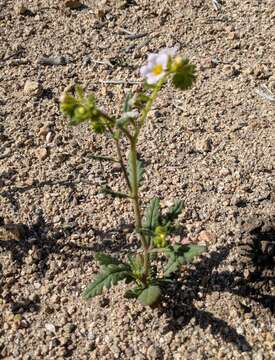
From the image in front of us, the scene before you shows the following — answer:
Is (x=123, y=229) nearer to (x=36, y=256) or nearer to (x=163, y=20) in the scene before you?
(x=36, y=256)

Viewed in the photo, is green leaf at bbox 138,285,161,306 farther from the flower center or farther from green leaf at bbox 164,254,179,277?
the flower center

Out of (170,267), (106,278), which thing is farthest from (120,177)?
(106,278)

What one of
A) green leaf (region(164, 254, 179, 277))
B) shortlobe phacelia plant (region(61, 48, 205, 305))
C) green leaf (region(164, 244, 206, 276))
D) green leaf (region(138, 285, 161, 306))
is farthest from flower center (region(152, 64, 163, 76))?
green leaf (region(138, 285, 161, 306))

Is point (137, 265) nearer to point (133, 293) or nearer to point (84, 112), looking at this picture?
point (133, 293)

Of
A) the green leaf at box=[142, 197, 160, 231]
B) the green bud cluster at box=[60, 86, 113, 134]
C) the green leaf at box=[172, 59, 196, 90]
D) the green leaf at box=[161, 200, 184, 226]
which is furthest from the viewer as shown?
the green leaf at box=[142, 197, 160, 231]

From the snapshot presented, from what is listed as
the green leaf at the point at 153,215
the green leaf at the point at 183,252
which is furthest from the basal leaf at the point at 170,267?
the green leaf at the point at 153,215

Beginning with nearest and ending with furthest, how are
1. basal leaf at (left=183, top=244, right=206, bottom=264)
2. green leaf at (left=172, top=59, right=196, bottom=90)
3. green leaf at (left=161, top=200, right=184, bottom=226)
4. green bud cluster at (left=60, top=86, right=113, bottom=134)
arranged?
green bud cluster at (left=60, top=86, right=113, bottom=134)
green leaf at (left=172, top=59, right=196, bottom=90)
basal leaf at (left=183, top=244, right=206, bottom=264)
green leaf at (left=161, top=200, right=184, bottom=226)

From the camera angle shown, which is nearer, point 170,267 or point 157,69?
point 157,69

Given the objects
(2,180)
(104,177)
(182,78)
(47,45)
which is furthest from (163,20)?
(182,78)
